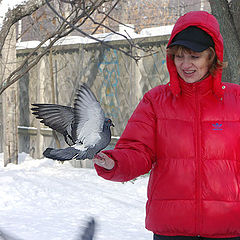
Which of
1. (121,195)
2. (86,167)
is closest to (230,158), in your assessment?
(121,195)

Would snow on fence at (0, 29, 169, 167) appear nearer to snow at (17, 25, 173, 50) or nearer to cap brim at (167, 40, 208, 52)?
snow at (17, 25, 173, 50)

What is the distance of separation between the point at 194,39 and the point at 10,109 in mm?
6471

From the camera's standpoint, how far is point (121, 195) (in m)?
6.02

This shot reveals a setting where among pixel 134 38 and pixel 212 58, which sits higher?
pixel 134 38

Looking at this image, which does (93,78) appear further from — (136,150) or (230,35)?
(136,150)

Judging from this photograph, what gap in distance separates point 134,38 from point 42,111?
5.52m

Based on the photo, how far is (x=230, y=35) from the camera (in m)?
4.71

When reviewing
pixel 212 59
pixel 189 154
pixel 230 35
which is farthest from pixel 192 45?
pixel 230 35

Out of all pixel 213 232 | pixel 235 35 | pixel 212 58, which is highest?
pixel 235 35

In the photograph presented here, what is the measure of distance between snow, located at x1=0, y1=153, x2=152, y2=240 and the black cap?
232 cm

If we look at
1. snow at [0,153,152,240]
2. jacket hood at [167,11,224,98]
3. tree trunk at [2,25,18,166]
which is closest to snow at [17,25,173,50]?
tree trunk at [2,25,18,166]

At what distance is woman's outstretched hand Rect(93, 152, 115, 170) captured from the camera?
6.14ft

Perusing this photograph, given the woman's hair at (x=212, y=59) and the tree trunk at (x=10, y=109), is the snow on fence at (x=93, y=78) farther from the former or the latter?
the woman's hair at (x=212, y=59)

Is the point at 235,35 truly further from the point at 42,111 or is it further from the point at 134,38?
the point at 42,111
